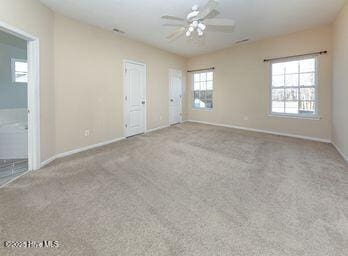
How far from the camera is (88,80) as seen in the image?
14.1 feet

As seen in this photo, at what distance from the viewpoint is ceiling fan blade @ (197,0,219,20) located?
253cm

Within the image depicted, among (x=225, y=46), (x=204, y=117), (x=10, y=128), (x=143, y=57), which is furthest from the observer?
(x=204, y=117)

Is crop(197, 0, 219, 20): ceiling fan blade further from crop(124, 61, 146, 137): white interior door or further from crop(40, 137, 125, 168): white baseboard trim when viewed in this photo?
crop(40, 137, 125, 168): white baseboard trim

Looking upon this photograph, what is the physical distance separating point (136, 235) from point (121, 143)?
3.40 meters

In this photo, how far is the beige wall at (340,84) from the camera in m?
3.51

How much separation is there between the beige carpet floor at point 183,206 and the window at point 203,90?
4206mm

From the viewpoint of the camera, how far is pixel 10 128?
3.85m

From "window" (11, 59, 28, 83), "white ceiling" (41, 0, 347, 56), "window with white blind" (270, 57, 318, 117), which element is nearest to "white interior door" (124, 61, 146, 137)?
"white ceiling" (41, 0, 347, 56)

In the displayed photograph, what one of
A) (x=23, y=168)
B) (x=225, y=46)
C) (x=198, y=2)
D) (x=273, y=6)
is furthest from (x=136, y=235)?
(x=225, y=46)

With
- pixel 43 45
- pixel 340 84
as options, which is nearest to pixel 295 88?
pixel 340 84

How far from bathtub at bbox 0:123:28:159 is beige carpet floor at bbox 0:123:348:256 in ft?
3.19

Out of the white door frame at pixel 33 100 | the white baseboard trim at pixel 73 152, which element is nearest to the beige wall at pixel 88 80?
the white baseboard trim at pixel 73 152

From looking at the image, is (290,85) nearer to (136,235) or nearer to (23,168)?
(136,235)

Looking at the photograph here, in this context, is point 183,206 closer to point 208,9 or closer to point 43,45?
point 208,9
